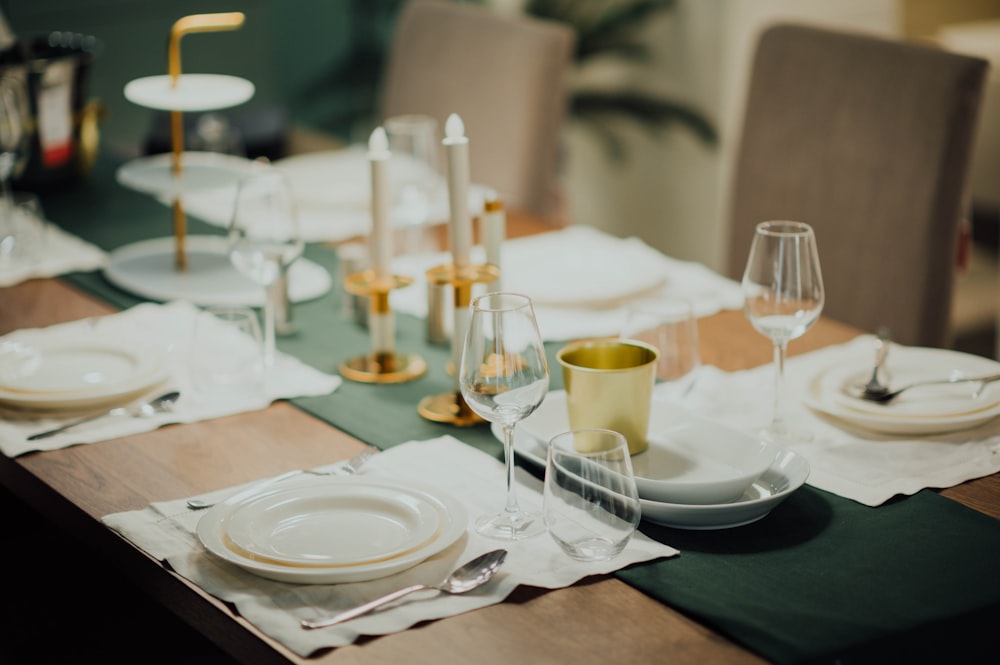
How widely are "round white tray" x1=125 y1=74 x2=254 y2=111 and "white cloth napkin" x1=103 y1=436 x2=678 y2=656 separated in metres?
0.71

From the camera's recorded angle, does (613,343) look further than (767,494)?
Yes

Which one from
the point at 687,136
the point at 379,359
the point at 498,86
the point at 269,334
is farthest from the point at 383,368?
the point at 687,136

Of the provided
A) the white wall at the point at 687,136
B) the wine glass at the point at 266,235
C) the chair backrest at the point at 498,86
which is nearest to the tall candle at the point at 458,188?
the wine glass at the point at 266,235

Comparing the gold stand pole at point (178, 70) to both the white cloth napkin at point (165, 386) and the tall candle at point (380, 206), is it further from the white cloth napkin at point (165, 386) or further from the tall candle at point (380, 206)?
the tall candle at point (380, 206)

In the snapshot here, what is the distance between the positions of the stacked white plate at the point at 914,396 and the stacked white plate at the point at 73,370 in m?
0.77

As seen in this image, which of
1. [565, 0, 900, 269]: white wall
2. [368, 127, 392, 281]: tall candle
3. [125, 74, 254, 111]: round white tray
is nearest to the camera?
[368, 127, 392, 281]: tall candle

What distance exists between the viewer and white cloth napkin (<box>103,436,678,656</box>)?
94 cm

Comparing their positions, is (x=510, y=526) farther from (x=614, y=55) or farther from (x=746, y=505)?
(x=614, y=55)

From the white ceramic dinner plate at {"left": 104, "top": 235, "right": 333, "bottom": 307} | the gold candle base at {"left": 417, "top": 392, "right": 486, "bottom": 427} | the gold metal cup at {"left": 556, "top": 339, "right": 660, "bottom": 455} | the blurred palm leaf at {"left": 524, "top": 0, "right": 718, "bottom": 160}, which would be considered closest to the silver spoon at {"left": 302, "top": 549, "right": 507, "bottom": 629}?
the gold metal cup at {"left": 556, "top": 339, "right": 660, "bottom": 455}

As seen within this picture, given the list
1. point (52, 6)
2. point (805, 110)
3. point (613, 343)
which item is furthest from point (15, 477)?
point (52, 6)

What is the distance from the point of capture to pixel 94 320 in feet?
5.38

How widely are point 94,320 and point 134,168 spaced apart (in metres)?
0.30

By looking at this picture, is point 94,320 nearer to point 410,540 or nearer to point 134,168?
point 134,168

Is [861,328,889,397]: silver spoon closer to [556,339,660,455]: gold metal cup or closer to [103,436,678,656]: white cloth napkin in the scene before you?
[556,339,660,455]: gold metal cup
